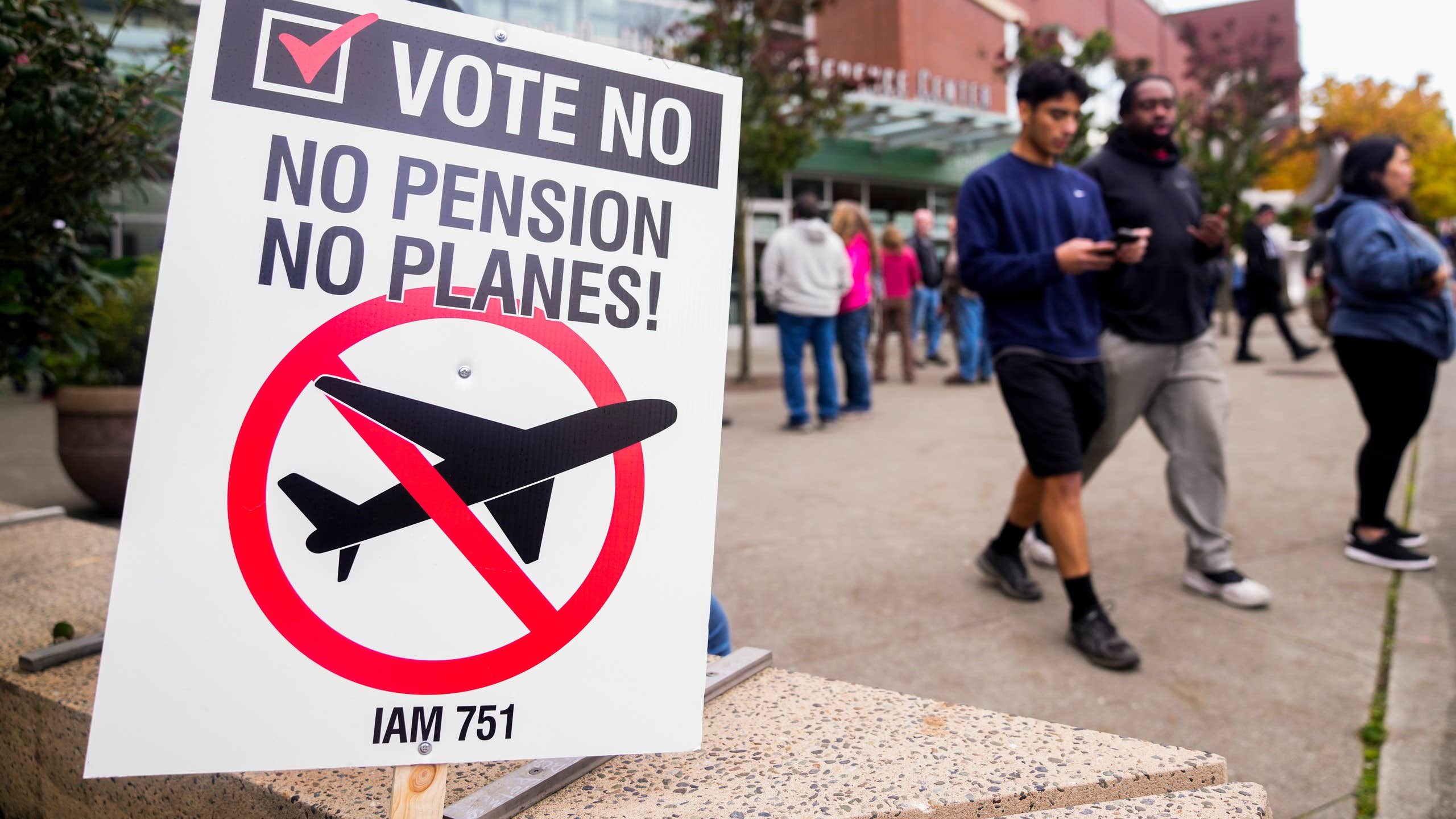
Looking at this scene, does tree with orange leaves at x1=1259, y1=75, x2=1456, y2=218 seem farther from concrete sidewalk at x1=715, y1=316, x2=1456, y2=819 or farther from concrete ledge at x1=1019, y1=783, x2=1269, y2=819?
concrete ledge at x1=1019, y1=783, x2=1269, y2=819

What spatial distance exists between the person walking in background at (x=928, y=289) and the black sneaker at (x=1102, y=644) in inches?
319

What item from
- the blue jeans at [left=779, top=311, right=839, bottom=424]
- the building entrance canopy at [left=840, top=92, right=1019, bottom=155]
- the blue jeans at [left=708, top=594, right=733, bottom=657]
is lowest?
the blue jeans at [left=708, top=594, right=733, bottom=657]

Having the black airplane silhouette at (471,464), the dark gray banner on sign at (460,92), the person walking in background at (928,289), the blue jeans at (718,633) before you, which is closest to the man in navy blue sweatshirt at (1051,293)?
the blue jeans at (718,633)

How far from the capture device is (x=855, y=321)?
8.62 meters

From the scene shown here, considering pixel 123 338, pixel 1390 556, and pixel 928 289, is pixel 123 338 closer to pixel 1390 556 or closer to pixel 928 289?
pixel 1390 556

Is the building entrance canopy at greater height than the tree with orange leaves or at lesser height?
lesser

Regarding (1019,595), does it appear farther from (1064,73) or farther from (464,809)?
(464,809)

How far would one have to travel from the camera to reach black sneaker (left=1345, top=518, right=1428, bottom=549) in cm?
434

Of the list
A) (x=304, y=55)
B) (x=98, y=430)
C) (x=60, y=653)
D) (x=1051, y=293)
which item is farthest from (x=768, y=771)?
(x=98, y=430)

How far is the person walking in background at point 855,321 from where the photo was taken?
863 cm

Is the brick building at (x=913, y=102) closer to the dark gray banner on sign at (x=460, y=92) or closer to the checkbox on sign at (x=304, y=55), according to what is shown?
the dark gray banner on sign at (x=460, y=92)

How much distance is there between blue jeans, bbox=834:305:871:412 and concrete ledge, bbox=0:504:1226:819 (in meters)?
6.67

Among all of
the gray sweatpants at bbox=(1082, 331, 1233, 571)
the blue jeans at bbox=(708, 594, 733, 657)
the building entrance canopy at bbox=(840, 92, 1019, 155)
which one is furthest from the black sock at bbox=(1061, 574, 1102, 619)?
the building entrance canopy at bbox=(840, 92, 1019, 155)

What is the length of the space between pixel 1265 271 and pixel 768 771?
38.2 ft
